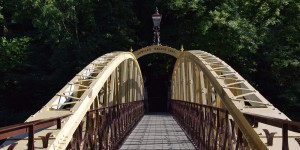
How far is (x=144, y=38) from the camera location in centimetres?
3294

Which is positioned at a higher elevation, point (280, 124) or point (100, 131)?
point (280, 124)

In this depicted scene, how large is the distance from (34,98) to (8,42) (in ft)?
14.2

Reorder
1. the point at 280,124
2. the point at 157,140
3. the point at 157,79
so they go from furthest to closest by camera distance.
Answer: the point at 157,79
the point at 157,140
the point at 280,124

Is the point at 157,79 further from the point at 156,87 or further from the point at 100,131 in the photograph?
the point at 100,131

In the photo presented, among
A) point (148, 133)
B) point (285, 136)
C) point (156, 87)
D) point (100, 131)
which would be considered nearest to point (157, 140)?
point (148, 133)

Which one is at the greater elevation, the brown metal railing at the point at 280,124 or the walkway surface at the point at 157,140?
the brown metal railing at the point at 280,124

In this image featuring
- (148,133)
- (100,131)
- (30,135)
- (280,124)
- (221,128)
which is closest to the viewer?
(280,124)

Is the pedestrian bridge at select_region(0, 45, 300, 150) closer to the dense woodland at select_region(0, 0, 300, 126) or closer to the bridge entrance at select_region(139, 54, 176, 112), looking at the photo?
the dense woodland at select_region(0, 0, 300, 126)

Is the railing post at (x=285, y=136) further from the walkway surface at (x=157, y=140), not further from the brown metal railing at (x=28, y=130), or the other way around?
the walkway surface at (x=157, y=140)

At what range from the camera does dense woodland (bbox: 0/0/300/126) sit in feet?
91.7

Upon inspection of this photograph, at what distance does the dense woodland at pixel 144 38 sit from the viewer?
28.0 metres

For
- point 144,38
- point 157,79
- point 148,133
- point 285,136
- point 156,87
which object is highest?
point 144,38

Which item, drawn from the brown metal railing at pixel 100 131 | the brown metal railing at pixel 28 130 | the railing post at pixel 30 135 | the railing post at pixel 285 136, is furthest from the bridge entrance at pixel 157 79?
the railing post at pixel 285 136

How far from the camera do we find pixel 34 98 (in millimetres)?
32500
